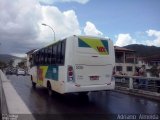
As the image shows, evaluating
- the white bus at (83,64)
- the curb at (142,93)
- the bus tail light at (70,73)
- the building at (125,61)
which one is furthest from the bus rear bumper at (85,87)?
the building at (125,61)

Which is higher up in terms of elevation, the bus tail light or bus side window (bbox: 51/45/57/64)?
bus side window (bbox: 51/45/57/64)

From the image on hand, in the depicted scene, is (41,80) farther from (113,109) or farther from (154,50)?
(154,50)

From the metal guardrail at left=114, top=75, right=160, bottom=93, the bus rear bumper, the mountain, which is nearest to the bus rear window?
the bus rear bumper

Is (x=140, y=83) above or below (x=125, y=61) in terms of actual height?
below

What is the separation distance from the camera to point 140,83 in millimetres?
16719

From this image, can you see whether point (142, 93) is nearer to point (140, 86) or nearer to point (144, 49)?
point (140, 86)

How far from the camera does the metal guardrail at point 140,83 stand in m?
15.1

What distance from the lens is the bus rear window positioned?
12.2 meters

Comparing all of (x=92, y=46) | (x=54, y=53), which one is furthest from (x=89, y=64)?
(x=54, y=53)

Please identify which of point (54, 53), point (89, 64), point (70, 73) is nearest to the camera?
point (70, 73)

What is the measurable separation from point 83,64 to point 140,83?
584 centimetres

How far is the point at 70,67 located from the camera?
1191 cm

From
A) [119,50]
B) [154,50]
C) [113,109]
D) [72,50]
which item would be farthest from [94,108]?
[154,50]

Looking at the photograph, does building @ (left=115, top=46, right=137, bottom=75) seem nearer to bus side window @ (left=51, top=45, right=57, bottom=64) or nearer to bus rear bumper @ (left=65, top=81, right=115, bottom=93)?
bus side window @ (left=51, top=45, right=57, bottom=64)
